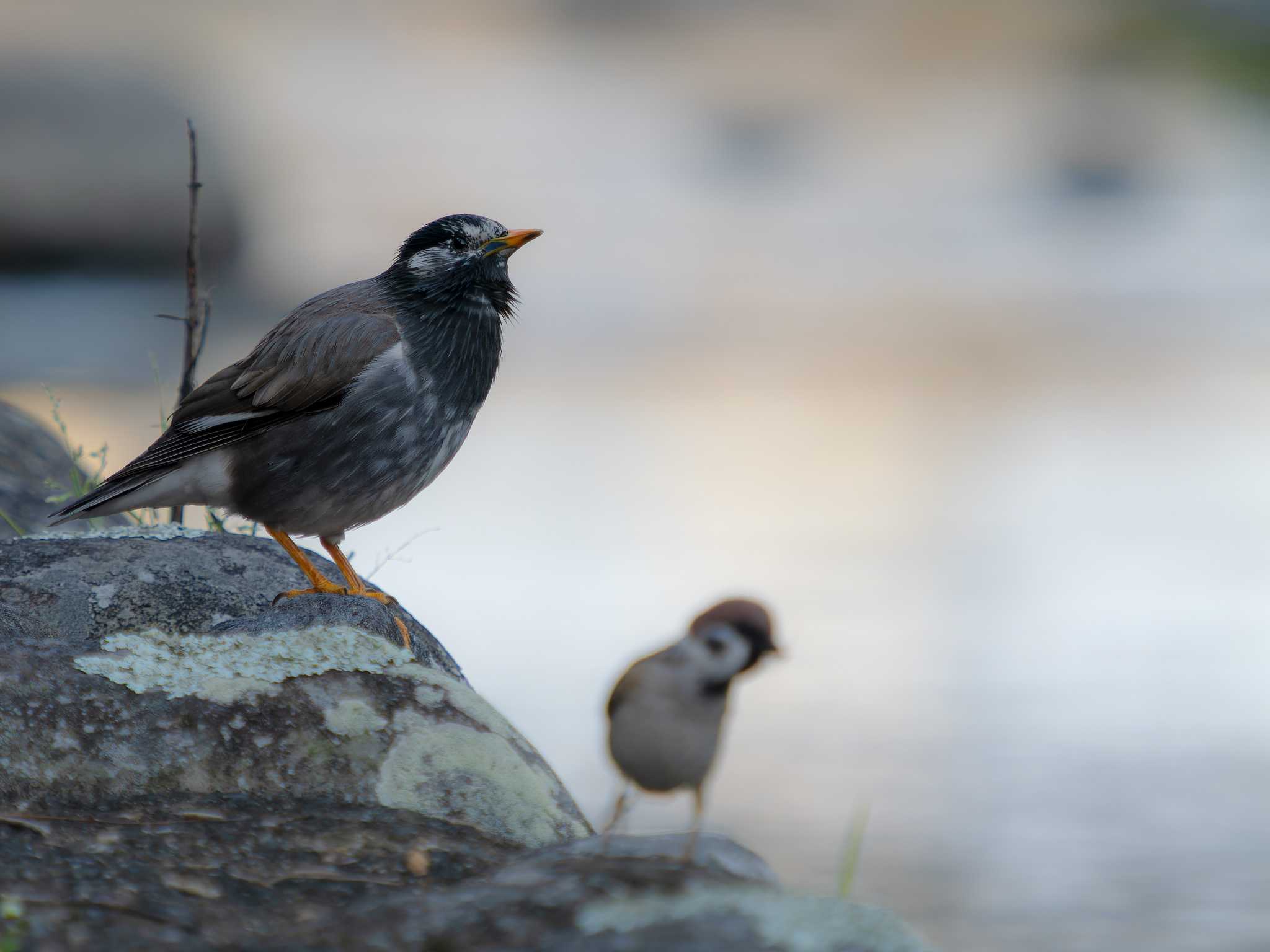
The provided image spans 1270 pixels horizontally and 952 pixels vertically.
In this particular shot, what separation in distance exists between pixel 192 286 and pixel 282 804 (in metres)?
3.76

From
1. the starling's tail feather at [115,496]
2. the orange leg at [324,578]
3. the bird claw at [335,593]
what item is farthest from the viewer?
the starling's tail feather at [115,496]

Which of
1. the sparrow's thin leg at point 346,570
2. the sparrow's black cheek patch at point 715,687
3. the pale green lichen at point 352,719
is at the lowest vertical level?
the pale green lichen at point 352,719

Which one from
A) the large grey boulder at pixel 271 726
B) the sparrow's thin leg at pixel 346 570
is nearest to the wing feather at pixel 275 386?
the sparrow's thin leg at pixel 346 570

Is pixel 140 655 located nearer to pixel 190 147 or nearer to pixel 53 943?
pixel 53 943

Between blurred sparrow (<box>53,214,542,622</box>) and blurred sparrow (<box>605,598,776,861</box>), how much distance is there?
2048 mm

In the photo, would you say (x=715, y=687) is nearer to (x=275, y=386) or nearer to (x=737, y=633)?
(x=737, y=633)

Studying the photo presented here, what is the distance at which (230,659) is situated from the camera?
13.8 ft

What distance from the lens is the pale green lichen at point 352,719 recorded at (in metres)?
4.02

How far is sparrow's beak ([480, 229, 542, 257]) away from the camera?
5.84 metres

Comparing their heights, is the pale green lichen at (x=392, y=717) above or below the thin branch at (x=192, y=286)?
below

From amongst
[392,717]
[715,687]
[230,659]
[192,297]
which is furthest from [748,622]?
[192,297]

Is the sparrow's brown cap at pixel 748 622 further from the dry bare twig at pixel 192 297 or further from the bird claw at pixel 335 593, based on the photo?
the dry bare twig at pixel 192 297

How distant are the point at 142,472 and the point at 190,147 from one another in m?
1.79

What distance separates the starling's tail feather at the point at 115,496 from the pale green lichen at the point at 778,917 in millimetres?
3536
